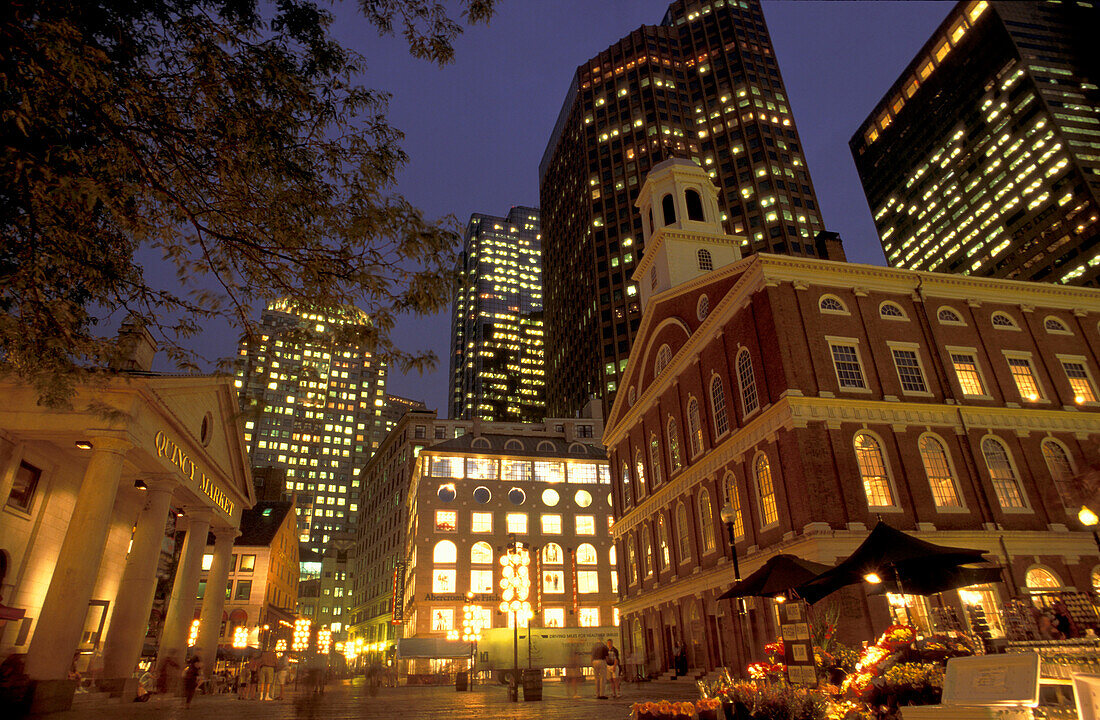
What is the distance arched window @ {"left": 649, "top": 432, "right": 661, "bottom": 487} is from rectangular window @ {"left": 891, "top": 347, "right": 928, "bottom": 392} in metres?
13.9

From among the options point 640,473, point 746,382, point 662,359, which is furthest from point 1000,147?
point 746,382

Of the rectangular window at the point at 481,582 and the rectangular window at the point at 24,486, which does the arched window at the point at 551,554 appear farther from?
the rectangular window at the point at 24,486

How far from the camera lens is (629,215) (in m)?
110

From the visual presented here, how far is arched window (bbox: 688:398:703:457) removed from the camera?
108ft

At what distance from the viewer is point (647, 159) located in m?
113

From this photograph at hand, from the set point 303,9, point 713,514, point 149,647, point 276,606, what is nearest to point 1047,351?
point 713,514

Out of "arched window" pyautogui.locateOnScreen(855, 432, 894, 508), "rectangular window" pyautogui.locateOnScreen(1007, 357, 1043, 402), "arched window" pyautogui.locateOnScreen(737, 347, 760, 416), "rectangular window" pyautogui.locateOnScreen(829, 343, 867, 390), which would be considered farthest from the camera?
"rectangular window" pyautogui.locateOnScreen(1007, 357, 1043, 402)

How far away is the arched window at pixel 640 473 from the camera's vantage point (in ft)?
131

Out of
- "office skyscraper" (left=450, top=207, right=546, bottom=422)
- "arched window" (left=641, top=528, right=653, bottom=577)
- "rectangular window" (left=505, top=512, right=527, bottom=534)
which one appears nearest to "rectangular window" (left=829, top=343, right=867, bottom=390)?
"arched window" (left=641, top=528, right=653, bottom=577)

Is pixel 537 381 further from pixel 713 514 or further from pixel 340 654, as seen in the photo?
pixel 713 514

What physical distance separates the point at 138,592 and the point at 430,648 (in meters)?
30.0

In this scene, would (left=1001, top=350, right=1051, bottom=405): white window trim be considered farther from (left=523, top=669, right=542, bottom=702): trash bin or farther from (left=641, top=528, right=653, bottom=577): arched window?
(left=523, top=669, right=542, bottom=702): trash bin

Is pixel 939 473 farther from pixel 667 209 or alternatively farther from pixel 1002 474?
pixel 667 209

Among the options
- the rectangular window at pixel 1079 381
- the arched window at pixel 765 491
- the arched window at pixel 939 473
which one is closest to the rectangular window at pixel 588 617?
the arched window at pixel 765 491
